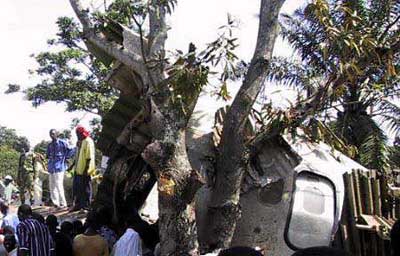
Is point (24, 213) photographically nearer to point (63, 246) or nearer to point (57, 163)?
point (63, 246)

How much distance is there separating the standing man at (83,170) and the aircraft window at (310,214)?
4309mm

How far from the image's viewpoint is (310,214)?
640 cm

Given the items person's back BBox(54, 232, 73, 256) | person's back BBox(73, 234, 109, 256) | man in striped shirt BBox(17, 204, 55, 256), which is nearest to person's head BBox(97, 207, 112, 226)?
person's back BBox(54, 232, 73, 256)

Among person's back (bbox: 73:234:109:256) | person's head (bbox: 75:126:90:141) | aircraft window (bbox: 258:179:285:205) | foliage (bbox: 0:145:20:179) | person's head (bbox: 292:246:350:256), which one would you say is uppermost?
foliage (bbox: 0:145:20:179)

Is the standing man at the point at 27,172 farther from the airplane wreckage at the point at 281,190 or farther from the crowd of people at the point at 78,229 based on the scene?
the airplane wreckage at the point at 281,190

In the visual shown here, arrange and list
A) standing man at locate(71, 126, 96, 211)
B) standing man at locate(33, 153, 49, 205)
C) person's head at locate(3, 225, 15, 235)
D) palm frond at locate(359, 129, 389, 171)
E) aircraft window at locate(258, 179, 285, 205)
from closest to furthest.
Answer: aircraft window at locate(258, 179, 285, 205)
person's head at locate(3, 225, 15, 235)
standing man at locate(71, 126, 96, 211)
standing man at locate(33, 153, 49, 205)
palm frond at locate(359, 129, 389, 171)

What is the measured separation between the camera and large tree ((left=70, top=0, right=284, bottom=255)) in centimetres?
568

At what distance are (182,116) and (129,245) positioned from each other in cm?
139

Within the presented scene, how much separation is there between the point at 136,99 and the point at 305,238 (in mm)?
2709

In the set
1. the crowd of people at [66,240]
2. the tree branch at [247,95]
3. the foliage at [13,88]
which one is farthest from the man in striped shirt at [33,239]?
the foliage at [13,88]

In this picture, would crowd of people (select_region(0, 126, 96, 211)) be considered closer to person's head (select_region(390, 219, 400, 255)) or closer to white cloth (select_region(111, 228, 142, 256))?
white cloth (select_region(111, 228, 142, 256))

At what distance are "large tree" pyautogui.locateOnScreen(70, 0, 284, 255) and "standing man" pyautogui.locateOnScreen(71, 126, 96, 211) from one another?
11.7 ft

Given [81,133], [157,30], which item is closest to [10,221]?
[81,133]

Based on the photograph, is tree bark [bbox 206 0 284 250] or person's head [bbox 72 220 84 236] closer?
tree bark [bbox 206 0 284 250]
